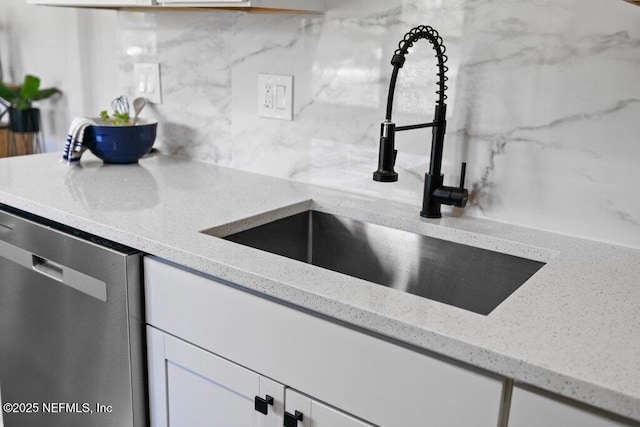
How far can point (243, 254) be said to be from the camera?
1.12 meters

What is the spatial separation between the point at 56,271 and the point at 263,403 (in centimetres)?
63

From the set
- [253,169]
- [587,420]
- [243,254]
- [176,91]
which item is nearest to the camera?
[587,420]

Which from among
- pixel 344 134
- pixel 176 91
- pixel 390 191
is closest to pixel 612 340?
pixel 390 191

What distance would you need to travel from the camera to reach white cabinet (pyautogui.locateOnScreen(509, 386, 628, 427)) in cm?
76

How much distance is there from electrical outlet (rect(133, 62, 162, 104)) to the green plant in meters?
0.59

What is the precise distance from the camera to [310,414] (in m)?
1.03

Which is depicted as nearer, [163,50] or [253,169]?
[253,169]

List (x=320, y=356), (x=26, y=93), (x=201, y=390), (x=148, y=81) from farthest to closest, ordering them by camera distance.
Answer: (x=26, y=93) → (x=148, y=81) → (x=201, y=390) → (x=320, y=356)

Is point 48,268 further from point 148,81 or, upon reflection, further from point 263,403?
point 148,81

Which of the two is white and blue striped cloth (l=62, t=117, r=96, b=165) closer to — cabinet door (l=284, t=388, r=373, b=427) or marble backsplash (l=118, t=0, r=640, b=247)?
marble backsplash (l=118, t=0, r=640, b=247)

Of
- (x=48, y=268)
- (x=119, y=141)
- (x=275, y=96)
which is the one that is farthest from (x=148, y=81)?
(x=48, y=268)

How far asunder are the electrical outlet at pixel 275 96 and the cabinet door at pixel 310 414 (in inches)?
34.3

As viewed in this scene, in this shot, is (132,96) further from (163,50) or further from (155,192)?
(155,192)

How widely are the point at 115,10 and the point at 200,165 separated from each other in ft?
2.09
